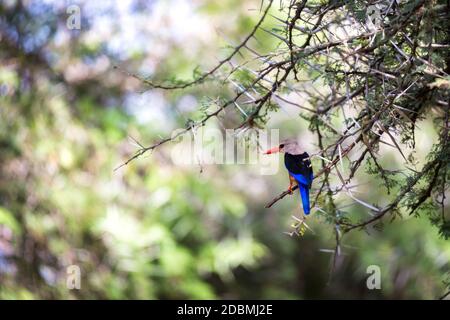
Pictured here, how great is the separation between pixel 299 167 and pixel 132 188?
11.0ft

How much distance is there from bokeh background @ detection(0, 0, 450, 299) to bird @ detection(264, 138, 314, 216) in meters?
2.10

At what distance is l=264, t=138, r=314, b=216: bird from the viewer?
2.29m

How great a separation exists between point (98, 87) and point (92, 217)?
1.07m

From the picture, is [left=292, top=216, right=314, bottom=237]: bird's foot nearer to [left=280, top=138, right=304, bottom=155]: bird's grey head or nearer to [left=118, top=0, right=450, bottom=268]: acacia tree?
[left=118, top=0, right=450, bottom=268]: acacia tree

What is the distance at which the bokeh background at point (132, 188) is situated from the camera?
16.3 feet

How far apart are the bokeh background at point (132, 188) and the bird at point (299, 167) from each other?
2102 mm

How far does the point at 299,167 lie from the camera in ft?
7.66

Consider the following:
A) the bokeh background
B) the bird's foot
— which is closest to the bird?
the bird's foot

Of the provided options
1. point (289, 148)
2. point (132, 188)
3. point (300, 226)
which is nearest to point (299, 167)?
point (289, 148)

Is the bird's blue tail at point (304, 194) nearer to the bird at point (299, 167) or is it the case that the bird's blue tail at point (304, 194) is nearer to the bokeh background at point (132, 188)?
the bird at point (299, 167)

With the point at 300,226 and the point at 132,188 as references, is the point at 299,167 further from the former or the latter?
the point at 132,188

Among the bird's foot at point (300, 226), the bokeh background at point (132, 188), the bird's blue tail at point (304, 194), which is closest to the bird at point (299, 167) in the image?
the bird's blue tail at point (304, 194)

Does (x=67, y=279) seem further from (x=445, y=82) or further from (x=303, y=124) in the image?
(x=445, y=82)

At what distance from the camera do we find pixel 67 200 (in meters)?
4.99
